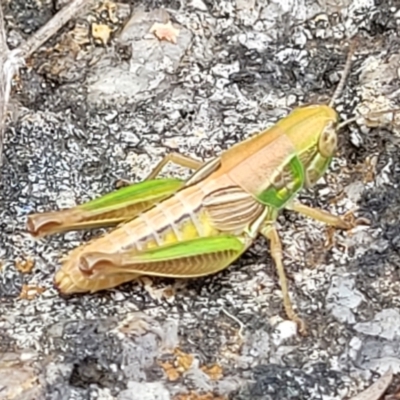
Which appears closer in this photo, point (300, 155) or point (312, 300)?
point (312, 300)

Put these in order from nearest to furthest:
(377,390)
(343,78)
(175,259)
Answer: (377,390)
(175,259)
(343,78)

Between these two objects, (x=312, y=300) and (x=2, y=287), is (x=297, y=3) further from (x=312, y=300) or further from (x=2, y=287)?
(x=2, y=287)

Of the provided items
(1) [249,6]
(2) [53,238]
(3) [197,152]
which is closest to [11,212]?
(2) [53,238]

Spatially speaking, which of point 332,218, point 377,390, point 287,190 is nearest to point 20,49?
point 287,190

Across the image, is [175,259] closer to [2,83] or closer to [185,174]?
[185,174]

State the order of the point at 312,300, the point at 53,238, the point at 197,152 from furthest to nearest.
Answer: the point at 197,152 → the point at 53,238 → the point at 312,300

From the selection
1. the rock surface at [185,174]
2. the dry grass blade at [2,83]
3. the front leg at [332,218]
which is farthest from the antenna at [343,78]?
the dry grass blade at [2,83]

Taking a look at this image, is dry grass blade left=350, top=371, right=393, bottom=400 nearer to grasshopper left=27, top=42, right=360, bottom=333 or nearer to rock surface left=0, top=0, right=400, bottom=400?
rock surface left=0, top=0, right=400, bottom=400

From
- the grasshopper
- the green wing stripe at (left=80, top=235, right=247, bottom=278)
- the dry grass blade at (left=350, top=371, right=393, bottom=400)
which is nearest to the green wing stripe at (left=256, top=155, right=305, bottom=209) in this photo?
the grasshopper
